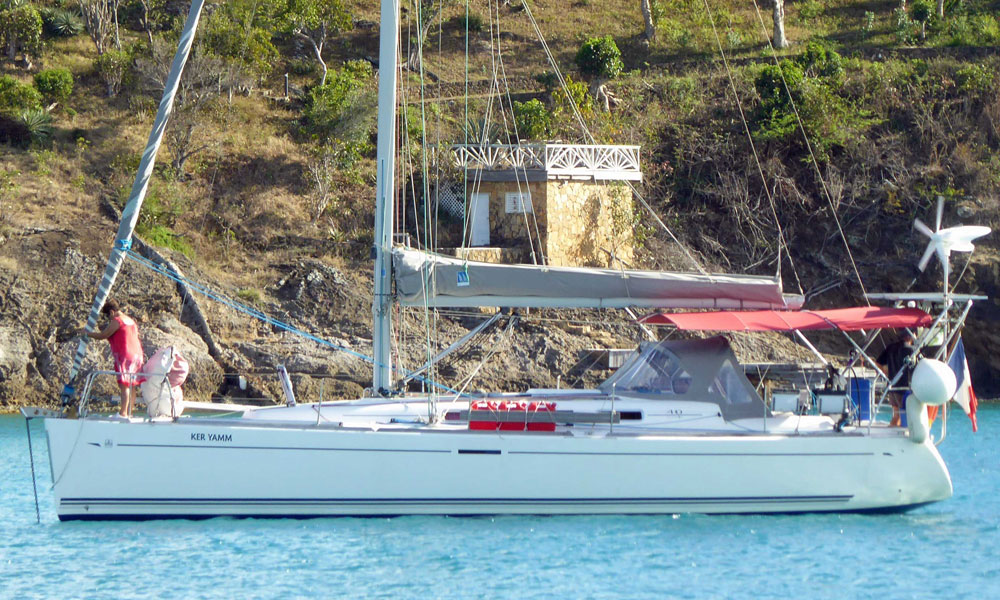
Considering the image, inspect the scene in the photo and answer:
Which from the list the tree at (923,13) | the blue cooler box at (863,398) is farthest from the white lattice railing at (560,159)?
the blue cooler box at (863,398)

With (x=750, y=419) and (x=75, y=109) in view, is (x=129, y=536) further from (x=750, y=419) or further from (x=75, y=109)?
(x=75, y=109)

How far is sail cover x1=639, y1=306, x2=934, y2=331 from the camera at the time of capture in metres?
12.9

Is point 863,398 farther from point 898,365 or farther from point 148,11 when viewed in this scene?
point 148,11

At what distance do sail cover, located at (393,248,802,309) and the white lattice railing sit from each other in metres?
15.0

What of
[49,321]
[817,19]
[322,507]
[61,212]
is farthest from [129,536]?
[817,19]

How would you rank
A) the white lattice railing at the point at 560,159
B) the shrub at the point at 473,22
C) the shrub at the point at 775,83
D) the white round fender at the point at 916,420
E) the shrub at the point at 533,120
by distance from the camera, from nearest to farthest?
the white round fender at the point at 916,420 < the white lattice railing at the point at 560,159 < the shrub at the point at 533,120 < the shrub at the point at 775,83 < the shrub at the point at 473,22

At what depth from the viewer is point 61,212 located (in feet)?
90.9

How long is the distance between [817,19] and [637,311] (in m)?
18.4

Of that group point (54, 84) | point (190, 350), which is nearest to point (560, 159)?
point (190, 350)

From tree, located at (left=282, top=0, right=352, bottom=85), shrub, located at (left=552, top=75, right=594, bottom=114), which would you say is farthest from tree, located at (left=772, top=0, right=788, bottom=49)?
tree, located at (left=282, top=0, right=352, bottom=85)

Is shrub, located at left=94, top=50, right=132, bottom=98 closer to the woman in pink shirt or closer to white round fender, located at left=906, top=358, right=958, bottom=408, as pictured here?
the woman in pink shirt

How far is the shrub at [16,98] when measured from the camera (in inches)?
1240

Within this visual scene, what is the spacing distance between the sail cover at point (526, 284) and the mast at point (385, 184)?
0.17 meters

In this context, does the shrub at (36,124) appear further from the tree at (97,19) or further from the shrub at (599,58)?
the shrub at (599,58)
